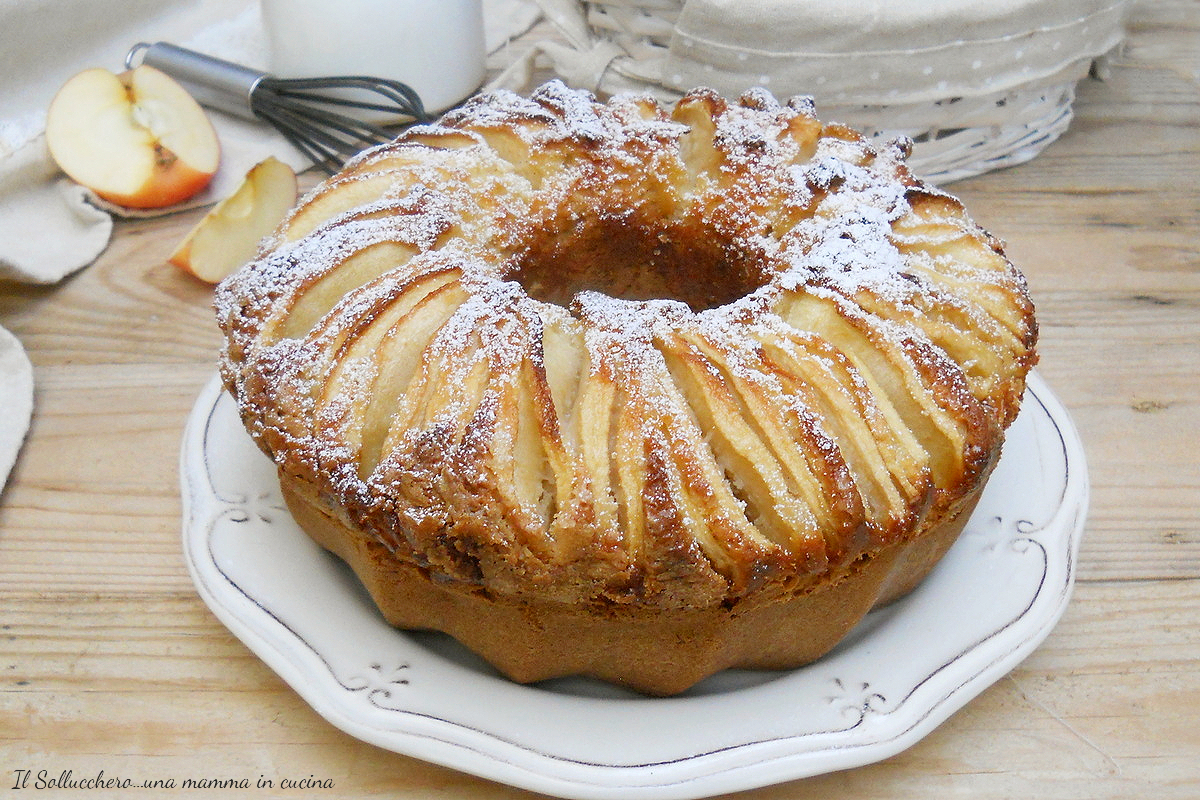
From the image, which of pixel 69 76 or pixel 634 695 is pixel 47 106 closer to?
pixel 69 76

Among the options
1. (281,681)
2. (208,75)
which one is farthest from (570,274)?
(208,75)

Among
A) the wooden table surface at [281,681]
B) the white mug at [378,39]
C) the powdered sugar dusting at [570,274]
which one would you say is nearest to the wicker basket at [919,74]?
the wooden table surface at [281,681]

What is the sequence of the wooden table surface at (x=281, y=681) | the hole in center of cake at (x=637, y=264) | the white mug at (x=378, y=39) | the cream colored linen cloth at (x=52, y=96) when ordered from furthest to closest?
the white mug at (x=378, y=39), the cream colored linen cloth at (x=52, y=96), the hole in center of cake at (x=637, y=264), the wooden table surface at (x=281, y=681)

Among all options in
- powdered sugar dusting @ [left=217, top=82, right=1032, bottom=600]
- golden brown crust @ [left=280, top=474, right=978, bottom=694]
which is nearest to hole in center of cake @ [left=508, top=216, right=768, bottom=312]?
powdered sugar dusting @ [left=217, top=82, right=1032, bottom=600]

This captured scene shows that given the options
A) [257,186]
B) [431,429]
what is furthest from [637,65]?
[431,429]

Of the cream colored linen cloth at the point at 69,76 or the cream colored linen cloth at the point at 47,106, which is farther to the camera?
the cream colored linen cloth at the point at 69,76

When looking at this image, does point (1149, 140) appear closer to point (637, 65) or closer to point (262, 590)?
point (637, 65)

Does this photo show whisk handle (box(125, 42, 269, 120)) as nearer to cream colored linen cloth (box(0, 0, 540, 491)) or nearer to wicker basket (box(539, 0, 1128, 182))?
cream colored linen cloth (box(0, 0, 540, 491))

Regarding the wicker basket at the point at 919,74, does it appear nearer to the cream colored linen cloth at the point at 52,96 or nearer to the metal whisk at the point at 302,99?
the metal whisk at the point at 302,99

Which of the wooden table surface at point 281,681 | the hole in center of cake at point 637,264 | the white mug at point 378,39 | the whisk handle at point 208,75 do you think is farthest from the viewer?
→ the whisk handle at point 208,75
